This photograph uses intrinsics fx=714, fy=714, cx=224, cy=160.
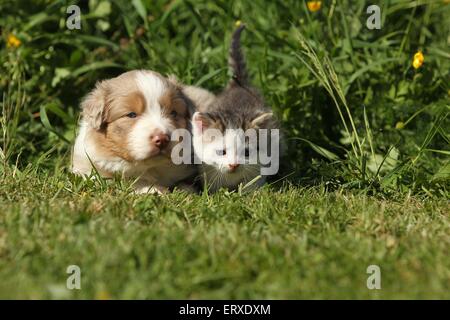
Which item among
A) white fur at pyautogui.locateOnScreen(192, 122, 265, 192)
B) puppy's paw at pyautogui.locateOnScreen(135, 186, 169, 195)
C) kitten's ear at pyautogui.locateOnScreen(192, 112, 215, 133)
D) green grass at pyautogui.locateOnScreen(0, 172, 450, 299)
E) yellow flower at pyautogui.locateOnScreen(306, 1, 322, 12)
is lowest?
green grass at pyautogui.locateOnScreen(0, 172, 450, 299)

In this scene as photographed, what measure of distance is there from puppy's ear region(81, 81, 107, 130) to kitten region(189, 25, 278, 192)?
2.17ft

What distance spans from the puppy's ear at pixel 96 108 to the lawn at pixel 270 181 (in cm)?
45

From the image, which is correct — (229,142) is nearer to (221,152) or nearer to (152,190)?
(221,152)

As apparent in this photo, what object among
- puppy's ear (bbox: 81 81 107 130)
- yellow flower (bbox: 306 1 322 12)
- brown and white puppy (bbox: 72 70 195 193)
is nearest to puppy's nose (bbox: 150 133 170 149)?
brown and white puppy (bbox: 72 70 195 193)

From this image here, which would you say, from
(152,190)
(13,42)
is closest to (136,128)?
(152,190)

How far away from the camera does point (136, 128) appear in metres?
4.96

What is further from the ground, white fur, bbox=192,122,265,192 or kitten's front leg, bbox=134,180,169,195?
white fur, bbox=192,122,265,192

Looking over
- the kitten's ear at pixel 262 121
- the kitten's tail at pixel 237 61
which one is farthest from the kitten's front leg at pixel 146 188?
the kitten's tail at pixel 237 61

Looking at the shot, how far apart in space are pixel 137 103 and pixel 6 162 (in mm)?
1219

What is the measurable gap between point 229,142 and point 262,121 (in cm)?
31

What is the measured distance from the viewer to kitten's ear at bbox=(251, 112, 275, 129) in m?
5.16

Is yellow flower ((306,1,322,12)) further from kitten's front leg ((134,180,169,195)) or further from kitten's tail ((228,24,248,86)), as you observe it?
kitten's front leg ((134,180,169,195))
